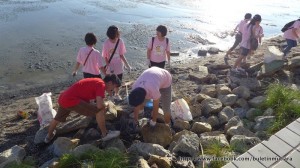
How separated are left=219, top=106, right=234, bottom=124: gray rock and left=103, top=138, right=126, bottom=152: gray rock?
2251 mm

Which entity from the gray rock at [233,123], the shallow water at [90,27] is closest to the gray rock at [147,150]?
the gray rock at [233,123]

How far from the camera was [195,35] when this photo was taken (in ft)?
47.7

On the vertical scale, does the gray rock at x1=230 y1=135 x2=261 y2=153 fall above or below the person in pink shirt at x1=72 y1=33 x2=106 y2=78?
below

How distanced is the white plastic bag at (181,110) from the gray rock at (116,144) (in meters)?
1.51

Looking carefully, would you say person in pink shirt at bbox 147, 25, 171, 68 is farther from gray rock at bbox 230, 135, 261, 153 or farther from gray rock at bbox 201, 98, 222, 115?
gray rock at bbox 230, 135, 261, 153

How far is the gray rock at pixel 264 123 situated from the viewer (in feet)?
18.3

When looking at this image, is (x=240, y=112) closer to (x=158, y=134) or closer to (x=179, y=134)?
(x=179, y=134)

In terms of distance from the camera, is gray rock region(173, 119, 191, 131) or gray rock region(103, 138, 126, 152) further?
gray rock region(173, 119, 191, 131)

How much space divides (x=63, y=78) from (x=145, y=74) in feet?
17.8

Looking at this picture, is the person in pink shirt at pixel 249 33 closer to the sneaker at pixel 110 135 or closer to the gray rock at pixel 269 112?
the gray rock at pixel 269 112

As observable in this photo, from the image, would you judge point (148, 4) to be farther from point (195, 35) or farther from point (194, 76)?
point (194, 76)

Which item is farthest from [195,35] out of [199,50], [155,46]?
[155,46]

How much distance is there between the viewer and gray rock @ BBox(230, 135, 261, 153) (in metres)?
4.86

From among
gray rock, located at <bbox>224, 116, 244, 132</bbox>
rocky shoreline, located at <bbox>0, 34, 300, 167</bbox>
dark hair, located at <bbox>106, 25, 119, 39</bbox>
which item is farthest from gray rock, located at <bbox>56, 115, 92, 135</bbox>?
gray rock, located at <bbox>224, 116, 244, 132</bbox>
